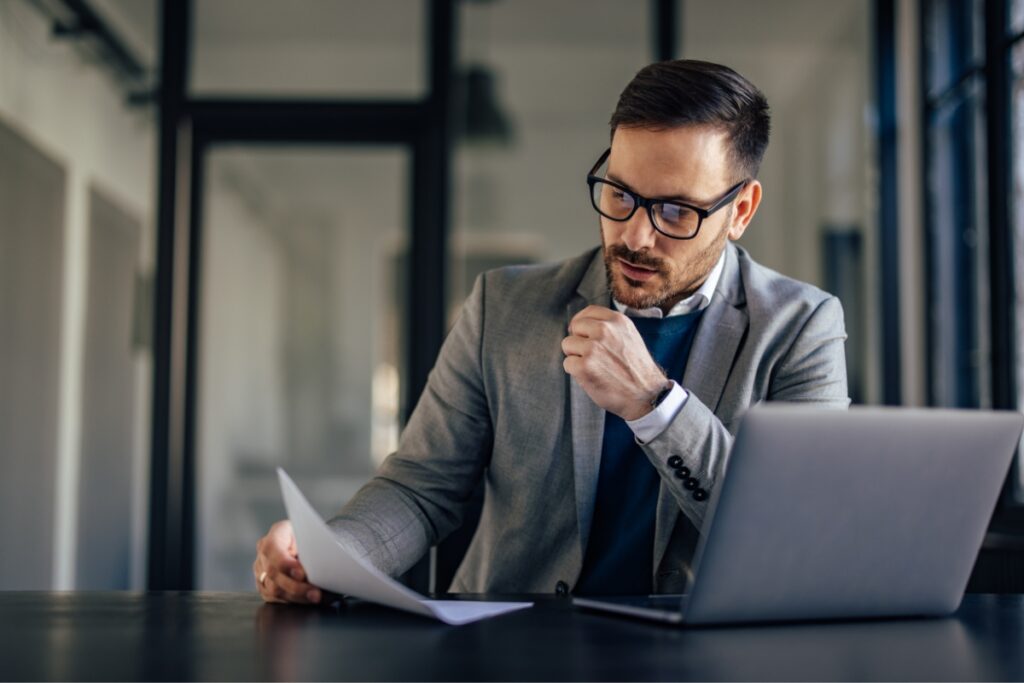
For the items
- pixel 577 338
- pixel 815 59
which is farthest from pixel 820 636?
pixel 815 59

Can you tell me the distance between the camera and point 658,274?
1.66 meters

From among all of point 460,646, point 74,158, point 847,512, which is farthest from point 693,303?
point 74,158

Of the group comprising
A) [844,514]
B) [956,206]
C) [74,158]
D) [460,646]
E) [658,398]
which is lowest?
[460,646]

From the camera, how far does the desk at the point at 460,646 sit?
0.88 metres

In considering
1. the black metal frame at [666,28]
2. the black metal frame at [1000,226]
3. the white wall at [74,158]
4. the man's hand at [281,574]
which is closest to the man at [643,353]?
the man's hand at [281,574]

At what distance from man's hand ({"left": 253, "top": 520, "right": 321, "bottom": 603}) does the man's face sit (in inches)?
26.9

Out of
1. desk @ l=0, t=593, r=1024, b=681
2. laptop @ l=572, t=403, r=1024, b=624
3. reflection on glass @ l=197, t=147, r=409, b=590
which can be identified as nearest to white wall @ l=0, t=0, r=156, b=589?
reflection on glass @ l=197, t=147, r=409, b=590

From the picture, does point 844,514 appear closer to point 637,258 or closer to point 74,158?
point 637,258

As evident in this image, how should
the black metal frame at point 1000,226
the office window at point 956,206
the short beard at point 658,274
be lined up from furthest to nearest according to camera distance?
1. the office window at point 956,206
2. the black metal frame at point 1000,226
3. the short beard at point 658,274

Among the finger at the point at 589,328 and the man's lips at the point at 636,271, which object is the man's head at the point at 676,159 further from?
the finger at the point at 589,328

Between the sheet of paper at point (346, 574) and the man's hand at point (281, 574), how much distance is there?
0.03 metres

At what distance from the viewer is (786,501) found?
102 centimetres

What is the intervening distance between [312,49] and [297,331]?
1.12 meters

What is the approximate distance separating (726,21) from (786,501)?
3488 mm
